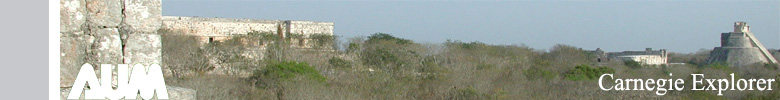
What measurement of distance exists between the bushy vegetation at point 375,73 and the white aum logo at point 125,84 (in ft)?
39.5

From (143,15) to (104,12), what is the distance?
0.13 m

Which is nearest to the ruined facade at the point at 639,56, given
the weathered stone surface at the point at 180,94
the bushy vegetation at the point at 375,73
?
the bushy vegetation at the point at 375,73

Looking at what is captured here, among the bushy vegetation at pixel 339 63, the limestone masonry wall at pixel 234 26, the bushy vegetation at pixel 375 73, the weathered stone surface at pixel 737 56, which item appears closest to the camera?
the bushy vegetation at pixel 375 73

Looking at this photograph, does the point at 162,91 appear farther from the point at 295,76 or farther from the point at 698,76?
the point at 698,76

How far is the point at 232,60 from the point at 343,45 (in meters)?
4.24

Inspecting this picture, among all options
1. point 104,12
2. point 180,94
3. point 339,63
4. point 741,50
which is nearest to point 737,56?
point 741,50

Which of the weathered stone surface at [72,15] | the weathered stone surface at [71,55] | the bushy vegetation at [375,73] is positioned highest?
the weathered stone surface at [72,15]

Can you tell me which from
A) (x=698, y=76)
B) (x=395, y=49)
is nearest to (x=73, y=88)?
(x=395, y=49)

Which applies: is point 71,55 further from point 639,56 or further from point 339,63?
point 639,56

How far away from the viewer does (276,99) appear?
60.4ft

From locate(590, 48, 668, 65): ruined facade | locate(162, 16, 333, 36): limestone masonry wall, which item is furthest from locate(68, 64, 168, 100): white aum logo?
locate(590, 48, 668, 65): ruined facade

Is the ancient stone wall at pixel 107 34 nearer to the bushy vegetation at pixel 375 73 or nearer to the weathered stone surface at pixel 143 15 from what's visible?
the weathered stone surface at pixel 143 15

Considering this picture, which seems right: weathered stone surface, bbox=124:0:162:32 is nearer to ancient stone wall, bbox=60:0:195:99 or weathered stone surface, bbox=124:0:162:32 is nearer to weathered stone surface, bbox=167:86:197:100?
ancient stone wall, bbox=60:0:195:99

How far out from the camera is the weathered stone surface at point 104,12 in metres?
3.80
